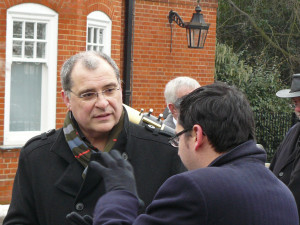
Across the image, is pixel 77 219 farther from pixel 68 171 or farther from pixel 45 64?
pixel 45 64

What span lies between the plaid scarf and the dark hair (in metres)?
0.72

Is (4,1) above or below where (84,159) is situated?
above

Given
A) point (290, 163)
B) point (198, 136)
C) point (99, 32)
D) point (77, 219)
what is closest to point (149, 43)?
point (99, 32)

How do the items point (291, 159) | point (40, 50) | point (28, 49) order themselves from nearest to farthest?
1. point (291, 159)
2. point (28, 49)
3. point (40, 50)

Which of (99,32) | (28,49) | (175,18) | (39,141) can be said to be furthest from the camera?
(175,18)

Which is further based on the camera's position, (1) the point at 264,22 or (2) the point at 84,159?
(1) the point at 264,22

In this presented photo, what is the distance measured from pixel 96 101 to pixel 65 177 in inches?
16.7

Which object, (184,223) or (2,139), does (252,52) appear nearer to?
(2,139)

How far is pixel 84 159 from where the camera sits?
3086 millimetres

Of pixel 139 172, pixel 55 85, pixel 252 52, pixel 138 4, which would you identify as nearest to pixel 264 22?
pixel 252 52

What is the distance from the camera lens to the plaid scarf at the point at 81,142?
3.09 meters

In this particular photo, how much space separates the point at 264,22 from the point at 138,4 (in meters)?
11.4

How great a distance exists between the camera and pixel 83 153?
3.09m

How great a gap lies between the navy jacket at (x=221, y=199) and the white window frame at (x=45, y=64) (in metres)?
7.46
